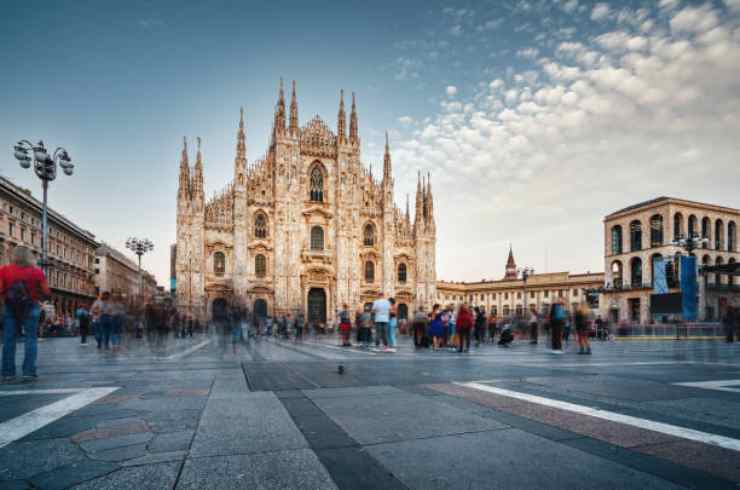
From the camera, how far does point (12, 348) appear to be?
5.86 m

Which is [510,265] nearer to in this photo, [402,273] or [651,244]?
[651,244]

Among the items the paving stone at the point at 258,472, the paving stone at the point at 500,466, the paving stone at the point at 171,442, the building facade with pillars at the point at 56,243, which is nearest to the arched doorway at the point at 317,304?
the building facade with pillars at the point at 56,243

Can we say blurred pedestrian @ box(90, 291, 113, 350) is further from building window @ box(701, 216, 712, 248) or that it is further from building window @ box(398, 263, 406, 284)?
building window @ box(701, 216, 712, 248)

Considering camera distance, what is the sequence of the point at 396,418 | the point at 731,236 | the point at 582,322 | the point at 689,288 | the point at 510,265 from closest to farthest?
the point at 396,418 → the point at 582,322 → the point at 689,288 → the point at 731,236 → the point at 510,265

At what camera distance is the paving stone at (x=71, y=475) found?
2.12 m

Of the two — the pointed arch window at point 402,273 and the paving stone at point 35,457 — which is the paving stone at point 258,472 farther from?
the pointed arch window at point 402,273

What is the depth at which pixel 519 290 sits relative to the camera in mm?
75062

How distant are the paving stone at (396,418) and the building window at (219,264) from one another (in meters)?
34.2

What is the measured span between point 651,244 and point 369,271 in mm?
33281

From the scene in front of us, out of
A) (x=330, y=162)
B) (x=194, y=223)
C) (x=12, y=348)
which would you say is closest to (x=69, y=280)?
(x=194, y=223)

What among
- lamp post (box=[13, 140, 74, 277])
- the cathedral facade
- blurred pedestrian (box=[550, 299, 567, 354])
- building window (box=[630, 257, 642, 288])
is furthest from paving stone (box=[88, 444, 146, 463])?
building window (box=[630, 257, 642, 288])

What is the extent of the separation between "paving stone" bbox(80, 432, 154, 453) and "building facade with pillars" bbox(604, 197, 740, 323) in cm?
5571

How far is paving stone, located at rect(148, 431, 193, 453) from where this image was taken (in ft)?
8.81

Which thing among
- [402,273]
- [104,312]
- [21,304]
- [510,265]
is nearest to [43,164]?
[104,312]
